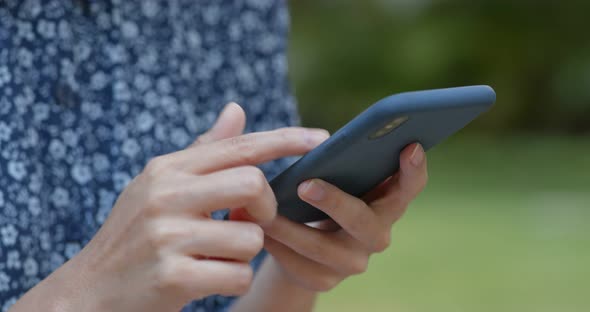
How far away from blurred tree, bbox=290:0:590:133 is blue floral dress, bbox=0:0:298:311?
8190mm

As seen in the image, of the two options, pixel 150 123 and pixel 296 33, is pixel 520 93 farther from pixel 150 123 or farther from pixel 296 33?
pixel 150 123

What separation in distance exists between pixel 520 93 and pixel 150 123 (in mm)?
8737

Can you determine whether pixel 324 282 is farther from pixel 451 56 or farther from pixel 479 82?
pixel 451 56

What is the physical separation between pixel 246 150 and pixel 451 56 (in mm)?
8821

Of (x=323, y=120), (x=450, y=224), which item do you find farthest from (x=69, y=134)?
(x=323, y=120)

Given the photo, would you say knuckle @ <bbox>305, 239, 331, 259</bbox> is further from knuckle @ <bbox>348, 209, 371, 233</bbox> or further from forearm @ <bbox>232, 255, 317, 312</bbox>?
forearm @ <bbox>232, 255, 317, 312</bbox>

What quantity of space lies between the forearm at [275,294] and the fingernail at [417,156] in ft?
0.92

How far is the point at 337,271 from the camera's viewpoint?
39.6 inches

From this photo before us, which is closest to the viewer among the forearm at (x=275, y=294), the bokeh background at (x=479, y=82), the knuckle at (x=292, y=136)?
the knuckle at (x=292, y=136)

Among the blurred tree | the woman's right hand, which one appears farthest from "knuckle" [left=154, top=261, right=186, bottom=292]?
the blurred tree

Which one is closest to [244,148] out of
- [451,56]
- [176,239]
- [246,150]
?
[246,150]

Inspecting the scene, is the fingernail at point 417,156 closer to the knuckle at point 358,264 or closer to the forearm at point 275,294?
the knuckle at point 358,264

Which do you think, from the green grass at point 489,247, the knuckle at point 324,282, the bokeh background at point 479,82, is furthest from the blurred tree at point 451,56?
the knuckle at point 324,282

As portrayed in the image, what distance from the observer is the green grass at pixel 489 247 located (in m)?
3.85
